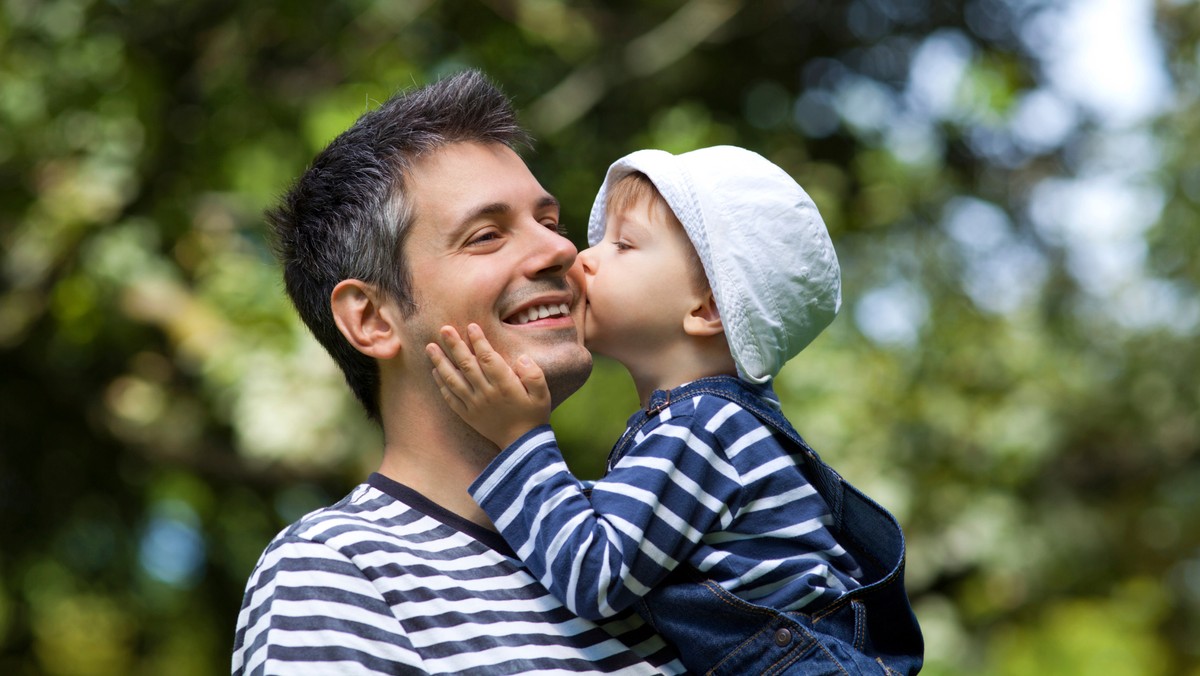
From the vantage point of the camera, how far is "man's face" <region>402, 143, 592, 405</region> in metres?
2.14

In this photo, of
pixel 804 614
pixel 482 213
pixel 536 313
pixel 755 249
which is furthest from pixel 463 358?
pixel 804 614

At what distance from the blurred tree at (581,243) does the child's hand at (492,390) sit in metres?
2.94

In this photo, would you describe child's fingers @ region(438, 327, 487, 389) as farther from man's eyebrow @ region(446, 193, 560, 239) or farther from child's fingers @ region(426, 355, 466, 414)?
man's eyebrow @ region(446, 193, 560, 239)

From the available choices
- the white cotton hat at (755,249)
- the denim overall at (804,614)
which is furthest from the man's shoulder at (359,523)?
the white cotton hat at (755,249)

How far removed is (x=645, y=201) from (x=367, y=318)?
1.68 ft

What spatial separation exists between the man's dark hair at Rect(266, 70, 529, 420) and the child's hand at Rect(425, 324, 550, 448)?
0.59 ft

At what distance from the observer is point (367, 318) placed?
227 cm

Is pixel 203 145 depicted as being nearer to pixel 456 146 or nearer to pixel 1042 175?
pixel 456 146

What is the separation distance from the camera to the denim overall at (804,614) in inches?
76.7

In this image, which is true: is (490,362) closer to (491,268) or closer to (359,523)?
(491,268)

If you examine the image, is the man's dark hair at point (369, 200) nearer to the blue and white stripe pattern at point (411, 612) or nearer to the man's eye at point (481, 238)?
the man's eye at point (481, 238)

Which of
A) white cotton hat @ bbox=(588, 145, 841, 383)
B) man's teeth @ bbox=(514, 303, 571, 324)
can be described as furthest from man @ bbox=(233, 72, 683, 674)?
white cotton hat @ bbox=(588, 145, 841, 383)

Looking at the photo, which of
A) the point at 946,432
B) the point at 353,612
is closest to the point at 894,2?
the point at 946,432

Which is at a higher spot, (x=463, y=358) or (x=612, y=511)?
(x=463, y=358)
